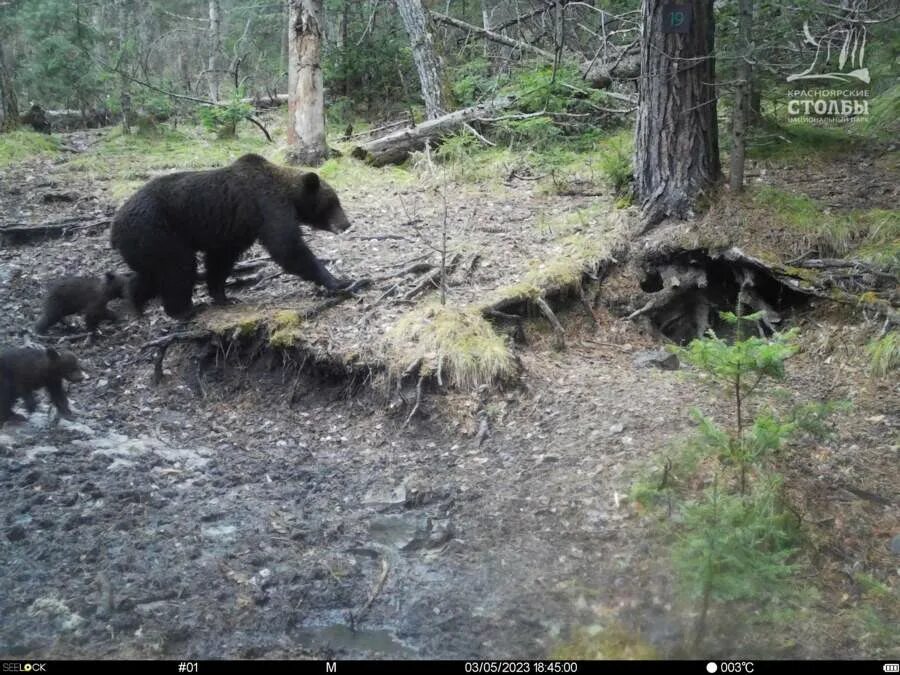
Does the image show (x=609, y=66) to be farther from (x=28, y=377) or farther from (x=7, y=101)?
(x=7, y=101)

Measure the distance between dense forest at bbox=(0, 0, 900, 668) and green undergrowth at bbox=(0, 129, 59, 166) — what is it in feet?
12.2

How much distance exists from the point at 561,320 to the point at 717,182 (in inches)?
102

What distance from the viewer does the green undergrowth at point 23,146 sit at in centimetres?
1666

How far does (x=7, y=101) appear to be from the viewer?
63.4 ft

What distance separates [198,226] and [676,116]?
18.1 ft

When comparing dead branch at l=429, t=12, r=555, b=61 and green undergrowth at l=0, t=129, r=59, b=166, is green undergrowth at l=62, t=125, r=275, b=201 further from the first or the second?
dead branch at l=429, t=12, r=555, b=61

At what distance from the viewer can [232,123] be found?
57.4 feet

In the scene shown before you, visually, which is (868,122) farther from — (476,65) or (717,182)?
(476,65)

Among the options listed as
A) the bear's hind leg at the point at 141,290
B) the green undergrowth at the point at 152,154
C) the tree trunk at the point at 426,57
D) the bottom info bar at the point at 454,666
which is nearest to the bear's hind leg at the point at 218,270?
the bear's hind leg at the point at 141,290

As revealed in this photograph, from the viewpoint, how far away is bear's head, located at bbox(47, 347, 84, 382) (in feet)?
23.0

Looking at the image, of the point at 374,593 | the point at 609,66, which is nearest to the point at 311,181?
the point at 374,593

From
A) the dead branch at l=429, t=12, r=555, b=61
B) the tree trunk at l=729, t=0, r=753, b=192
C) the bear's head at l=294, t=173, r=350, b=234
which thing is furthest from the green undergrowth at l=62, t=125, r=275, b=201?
the tree trunk at l=729, t=0, r=753, b=192

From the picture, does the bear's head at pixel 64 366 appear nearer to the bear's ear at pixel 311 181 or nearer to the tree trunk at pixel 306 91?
the bear's ear at pixel 311 181

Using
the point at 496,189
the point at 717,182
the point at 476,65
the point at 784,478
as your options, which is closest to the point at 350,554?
the point at 784,478
